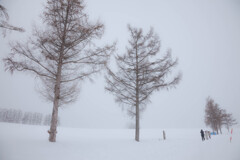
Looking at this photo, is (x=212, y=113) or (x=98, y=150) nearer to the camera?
(x=98, y=150)

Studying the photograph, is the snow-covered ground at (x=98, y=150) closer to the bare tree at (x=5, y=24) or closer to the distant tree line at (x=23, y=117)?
the bare tree at (x=5, y=24)

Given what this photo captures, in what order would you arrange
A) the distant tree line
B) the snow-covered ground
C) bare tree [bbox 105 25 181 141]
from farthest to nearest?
1. the distant tree line
2. bare tree [bbox 105 25 181 141]
3. the snow-covered ground

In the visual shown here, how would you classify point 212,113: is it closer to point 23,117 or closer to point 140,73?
point 140,73

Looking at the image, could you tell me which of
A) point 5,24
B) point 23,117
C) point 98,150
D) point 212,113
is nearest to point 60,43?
point 5,24

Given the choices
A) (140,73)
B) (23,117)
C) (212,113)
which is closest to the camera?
(140,73)

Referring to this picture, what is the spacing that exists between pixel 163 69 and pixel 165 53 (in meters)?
1.47

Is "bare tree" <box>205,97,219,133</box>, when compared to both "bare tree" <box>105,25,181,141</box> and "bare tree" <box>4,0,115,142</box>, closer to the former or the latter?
"bare tree" <box>105,25,181,141</box>

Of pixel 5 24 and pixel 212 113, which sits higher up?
pixel 5 24

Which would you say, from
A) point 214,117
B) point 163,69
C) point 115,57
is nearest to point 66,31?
point 115,57

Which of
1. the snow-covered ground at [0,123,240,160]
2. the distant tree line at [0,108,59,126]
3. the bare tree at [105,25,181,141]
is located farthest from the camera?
the distant tree line at [0,108,59,126]

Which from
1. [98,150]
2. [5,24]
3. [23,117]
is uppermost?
[5,24]

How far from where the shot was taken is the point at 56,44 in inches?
283

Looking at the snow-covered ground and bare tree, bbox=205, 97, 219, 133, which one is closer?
the snow-covered ground

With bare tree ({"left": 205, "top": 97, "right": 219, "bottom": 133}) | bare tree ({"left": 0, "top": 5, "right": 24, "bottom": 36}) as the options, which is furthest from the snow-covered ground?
bare tree ({"left": 205, "top": 97, "right": 219, "bottom": 133})
